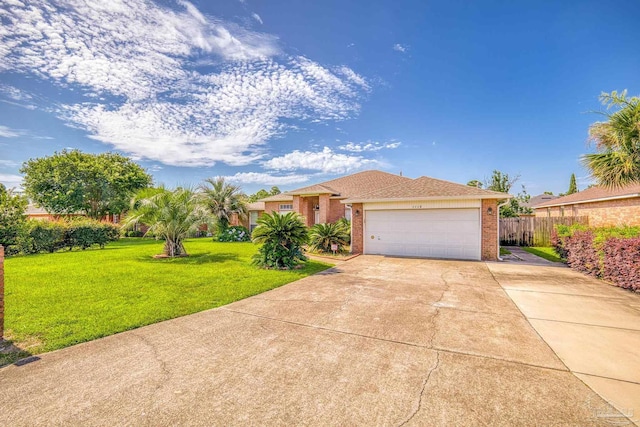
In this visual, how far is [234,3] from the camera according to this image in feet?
30.1

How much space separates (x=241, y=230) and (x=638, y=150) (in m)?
20.9

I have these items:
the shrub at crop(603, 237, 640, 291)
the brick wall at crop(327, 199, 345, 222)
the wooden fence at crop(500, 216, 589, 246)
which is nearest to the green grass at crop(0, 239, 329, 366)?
the shrub at crop(603, 237, 640, 291)

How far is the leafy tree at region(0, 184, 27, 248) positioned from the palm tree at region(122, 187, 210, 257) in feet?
15.2

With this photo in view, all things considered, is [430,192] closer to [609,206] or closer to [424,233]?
[424,233]

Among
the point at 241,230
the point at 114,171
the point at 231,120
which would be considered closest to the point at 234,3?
the point at 231,120

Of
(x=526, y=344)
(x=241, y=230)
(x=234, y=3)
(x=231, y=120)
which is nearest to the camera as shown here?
(x=526, y=344)

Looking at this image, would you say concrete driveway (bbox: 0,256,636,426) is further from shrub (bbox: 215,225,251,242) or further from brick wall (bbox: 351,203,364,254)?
shrub (bbox: 215,225,251,242)

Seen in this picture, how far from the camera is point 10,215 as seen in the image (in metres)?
12.0

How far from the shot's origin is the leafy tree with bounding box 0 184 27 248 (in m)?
11.8

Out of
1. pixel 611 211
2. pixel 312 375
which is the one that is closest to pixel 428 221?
pixel 312 375

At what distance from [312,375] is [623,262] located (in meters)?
8.51

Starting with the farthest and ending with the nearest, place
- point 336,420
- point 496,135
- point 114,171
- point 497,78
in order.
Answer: point 114,171 < point 496,135 < point 497,78 < point 336,420

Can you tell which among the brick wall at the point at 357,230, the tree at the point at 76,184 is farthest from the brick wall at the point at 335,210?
the tree at the point at 76,184

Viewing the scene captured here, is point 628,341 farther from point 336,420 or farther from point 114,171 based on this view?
point 114,171
